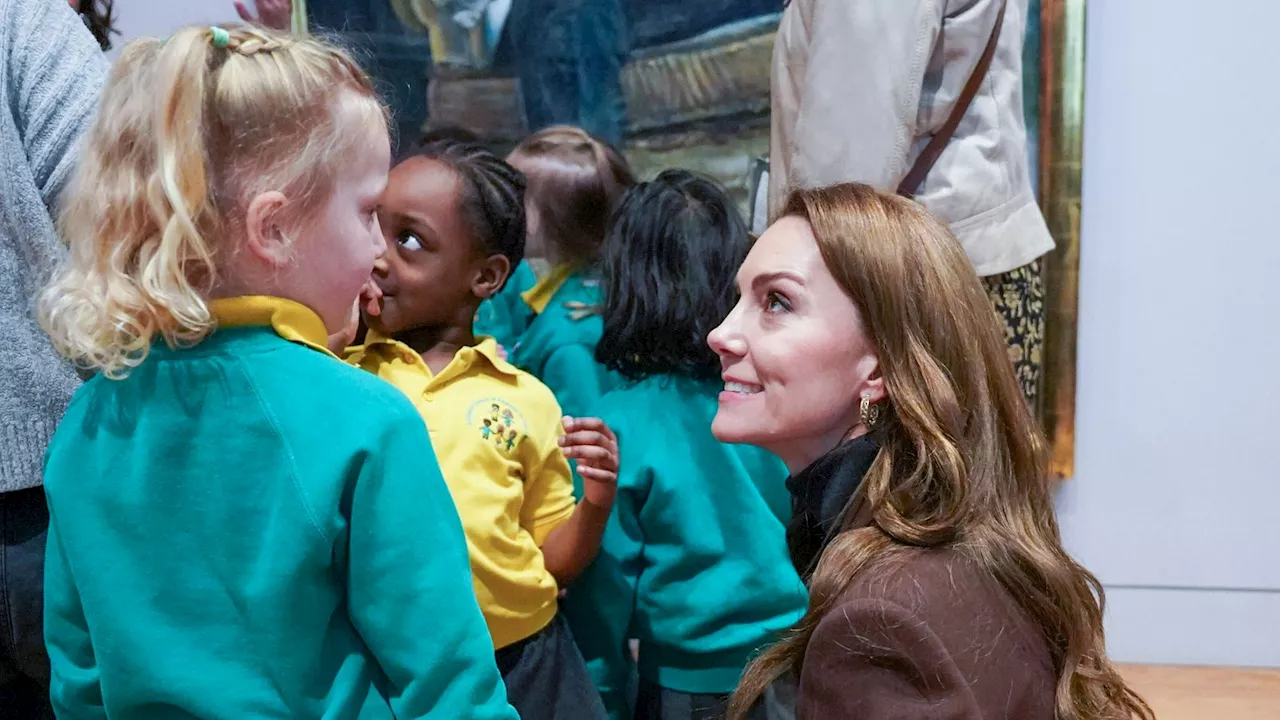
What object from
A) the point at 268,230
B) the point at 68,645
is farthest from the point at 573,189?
the point at 68,645

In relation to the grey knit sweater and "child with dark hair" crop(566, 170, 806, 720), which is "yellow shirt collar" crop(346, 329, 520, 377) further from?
the grey knit sweater

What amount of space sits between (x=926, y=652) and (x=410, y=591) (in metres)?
0.54

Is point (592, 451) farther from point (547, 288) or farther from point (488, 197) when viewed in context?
point (547, 288)

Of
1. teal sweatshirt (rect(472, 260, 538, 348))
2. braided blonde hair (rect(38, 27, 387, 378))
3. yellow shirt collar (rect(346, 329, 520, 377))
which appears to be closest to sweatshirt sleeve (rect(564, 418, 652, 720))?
yellow shirt collar (rect(346, 329, 520, 377))

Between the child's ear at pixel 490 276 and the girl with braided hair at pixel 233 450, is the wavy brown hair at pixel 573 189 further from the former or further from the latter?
the girl with braided hair at pixel 233 450

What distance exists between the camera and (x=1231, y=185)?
3.07 m

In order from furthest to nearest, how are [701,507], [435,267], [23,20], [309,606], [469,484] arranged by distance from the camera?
[701,507] → [435,267] → [469,484] → [23,20] → [309,606]

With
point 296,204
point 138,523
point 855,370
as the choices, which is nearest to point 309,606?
point 138,523

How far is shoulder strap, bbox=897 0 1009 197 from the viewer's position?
2330 mm

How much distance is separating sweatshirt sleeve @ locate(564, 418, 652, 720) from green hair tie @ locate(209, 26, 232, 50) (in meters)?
1.17

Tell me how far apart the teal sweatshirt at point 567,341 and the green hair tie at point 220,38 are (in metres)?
1.34

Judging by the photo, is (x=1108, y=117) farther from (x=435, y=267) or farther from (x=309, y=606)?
(x=309, y=606)

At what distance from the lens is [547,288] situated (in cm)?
264

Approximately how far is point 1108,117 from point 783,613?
1.80 m
